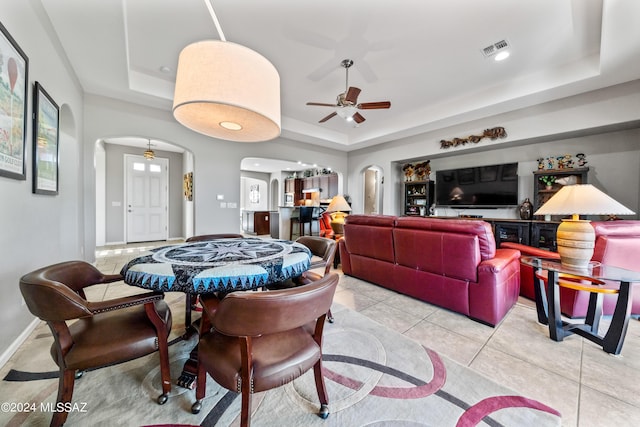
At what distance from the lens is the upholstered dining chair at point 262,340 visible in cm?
87

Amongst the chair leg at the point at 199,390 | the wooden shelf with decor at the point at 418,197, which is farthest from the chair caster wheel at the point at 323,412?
the wooden shelf with decor at the point at 418,197

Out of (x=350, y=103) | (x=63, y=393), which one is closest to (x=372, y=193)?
(x=350, y=103)

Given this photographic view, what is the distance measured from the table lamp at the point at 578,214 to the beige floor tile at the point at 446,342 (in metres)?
0.98

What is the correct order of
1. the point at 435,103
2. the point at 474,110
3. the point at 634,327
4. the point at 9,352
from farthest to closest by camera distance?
1. the point at 435,103
2. the point at 474,110
3. the point at 634,327
4. the point at 9,352

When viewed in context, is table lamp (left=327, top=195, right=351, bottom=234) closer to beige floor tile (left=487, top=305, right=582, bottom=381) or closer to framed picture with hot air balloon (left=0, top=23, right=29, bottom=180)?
beige floor tile (left=487, top=305, right=582, bottom=381)

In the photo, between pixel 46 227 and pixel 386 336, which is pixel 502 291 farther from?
pixel 46 227

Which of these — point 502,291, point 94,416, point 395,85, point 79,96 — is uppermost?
point 395,85

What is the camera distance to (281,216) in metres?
6.99

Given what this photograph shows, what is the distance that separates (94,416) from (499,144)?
612 cm

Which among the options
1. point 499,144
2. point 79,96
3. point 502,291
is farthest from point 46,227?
point 499,144

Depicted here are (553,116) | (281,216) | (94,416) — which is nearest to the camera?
(94,416)

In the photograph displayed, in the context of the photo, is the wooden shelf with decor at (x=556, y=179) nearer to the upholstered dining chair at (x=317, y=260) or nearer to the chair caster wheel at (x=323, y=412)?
the upholstered dining chair at (x=317, y=260)

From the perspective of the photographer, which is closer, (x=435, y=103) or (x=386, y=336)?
(x=386, y=336)

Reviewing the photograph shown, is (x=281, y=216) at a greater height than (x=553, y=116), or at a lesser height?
lesser
